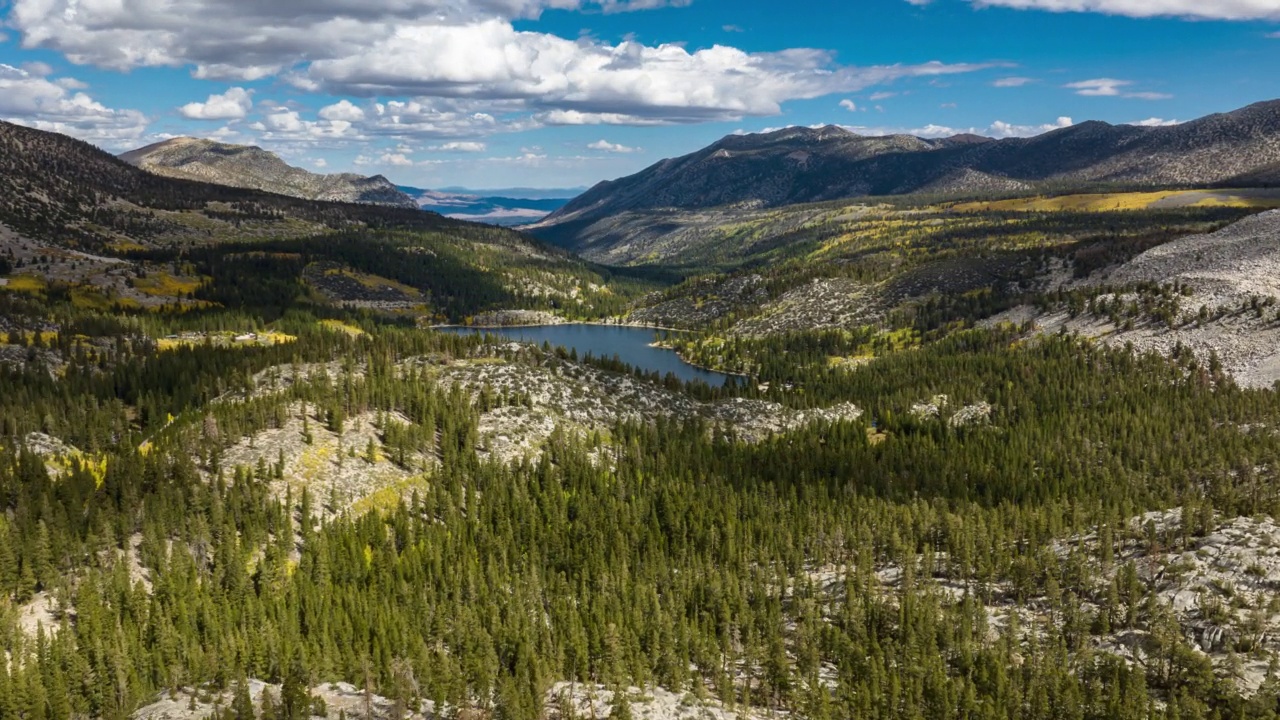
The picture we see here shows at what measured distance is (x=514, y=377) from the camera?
132 m

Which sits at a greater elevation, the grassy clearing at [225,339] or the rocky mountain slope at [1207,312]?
the rocky mountain slope at [1207,312]

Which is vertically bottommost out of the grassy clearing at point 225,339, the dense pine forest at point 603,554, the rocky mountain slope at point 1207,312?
the dense pine forest at point 603,554

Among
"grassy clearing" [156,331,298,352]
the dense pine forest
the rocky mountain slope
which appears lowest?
the dense pine forest

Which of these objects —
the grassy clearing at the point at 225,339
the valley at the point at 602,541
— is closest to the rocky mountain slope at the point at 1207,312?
the valley at the point at 602,541

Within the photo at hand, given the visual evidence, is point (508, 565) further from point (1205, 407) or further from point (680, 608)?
point (1205, 407)

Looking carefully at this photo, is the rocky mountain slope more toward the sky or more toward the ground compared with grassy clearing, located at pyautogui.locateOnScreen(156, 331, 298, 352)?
more toward the sky

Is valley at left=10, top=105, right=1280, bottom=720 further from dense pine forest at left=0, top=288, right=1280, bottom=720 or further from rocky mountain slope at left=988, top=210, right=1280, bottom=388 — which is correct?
rocky mountain slope at left=988, top=210, right=1280, bottom=388

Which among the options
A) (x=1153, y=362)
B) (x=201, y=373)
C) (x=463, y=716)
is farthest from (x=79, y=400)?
(x=1153, y=362)

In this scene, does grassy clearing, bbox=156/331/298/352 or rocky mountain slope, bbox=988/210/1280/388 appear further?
grassy clearing, bbox=156/331/298/352

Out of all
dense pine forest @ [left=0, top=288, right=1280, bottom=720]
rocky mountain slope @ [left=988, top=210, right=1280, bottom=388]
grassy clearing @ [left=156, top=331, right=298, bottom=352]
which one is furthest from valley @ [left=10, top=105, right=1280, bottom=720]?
grassy clearing @ [left=156, top=331, right=298, bottom=352]

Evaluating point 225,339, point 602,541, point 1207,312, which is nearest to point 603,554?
point 602,541

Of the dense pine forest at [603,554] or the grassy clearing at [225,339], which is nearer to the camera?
the dense pine forest at [603,554]

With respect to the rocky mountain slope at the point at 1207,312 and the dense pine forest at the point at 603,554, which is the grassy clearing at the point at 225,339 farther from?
the rocky mountain slope at the point at 1207,312

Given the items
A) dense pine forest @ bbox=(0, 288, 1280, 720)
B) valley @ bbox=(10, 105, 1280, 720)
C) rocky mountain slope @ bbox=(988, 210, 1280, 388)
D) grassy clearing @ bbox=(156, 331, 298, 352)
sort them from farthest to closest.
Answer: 1. grassy clearing @ bbox=(156, 331, 298, 352)
2. rocky mountain slope @ bbox=(988, 210, 1280, 388)
3. dense pine forest @ bbox=(0, 288, 1280, 720)
4. valley @ bbox=(10, 105, 1280, 720)
